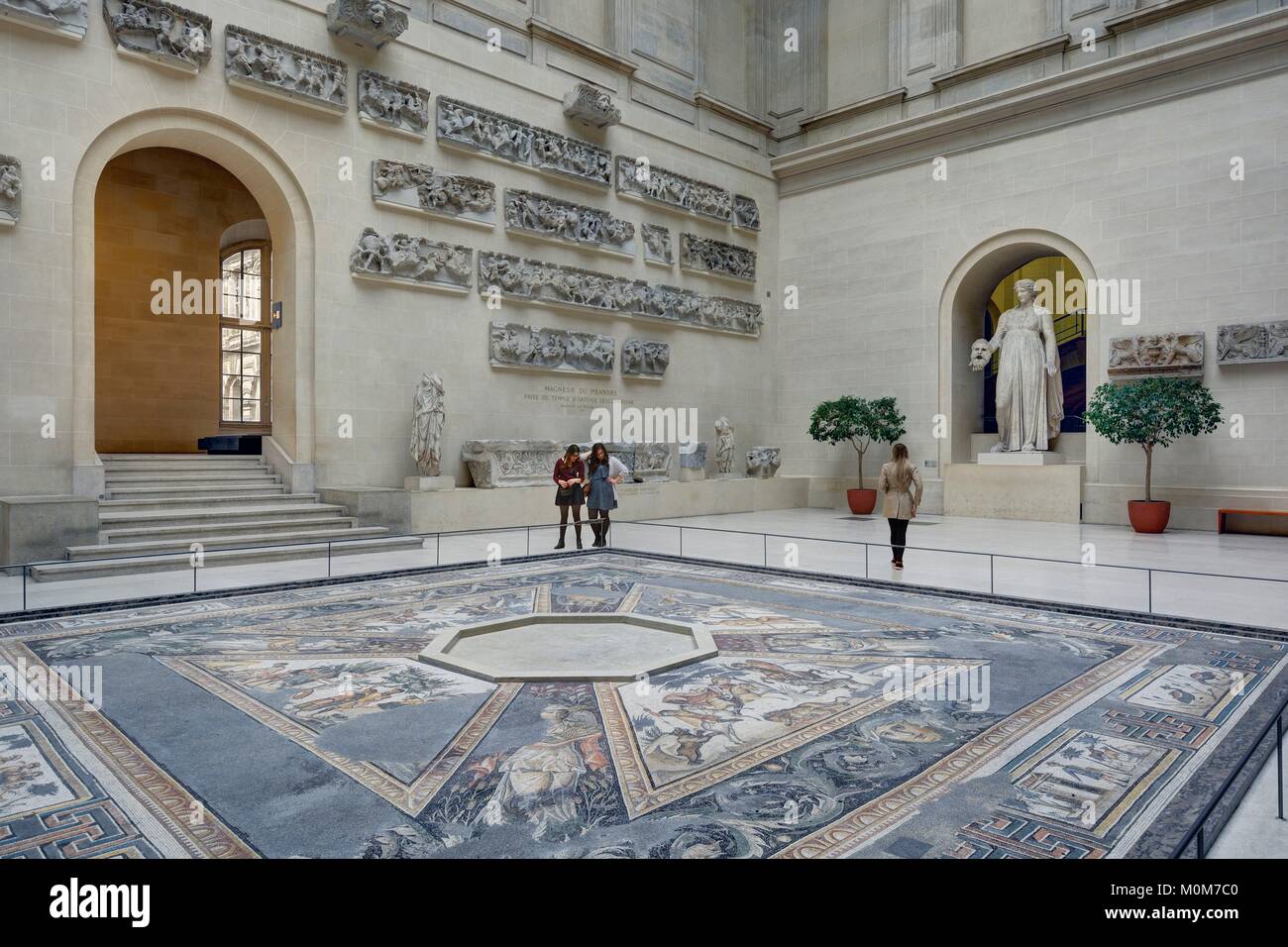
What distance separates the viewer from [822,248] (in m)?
20.2

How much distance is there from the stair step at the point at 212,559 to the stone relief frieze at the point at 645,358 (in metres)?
7.35

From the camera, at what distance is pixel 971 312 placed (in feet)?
61.0

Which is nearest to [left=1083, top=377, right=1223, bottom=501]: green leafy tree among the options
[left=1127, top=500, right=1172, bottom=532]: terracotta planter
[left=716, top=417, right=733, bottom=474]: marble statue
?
[left=1127, top=500, right=1172, bottom=532]: terracotta planter

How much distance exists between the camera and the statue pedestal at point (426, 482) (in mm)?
13352

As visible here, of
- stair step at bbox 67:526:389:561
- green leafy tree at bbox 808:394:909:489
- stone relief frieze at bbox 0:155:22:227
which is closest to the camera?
stair step at bbox 67:526:389:561

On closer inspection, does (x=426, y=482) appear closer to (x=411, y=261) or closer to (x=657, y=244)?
(x=411, y=261)

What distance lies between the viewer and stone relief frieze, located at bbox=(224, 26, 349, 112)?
1228 centimetres

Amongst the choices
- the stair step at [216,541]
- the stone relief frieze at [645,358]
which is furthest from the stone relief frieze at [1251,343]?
the stair step at [216,541]

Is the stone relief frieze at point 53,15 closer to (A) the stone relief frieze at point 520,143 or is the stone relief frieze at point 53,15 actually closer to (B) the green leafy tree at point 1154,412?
(A) the stone relief frieze at point 520,143

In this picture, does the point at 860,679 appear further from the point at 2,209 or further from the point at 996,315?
the point at 996,315

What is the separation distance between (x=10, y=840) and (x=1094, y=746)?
439 cm

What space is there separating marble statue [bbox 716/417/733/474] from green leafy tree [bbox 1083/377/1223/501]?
280 inches

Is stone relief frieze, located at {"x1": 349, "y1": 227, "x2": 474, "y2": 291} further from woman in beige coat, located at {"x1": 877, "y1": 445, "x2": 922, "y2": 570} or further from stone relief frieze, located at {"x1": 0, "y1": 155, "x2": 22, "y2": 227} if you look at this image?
woman in beige coat, located at {"x1": 877, "y1": 445, "x2": 922, "y2": 570}
